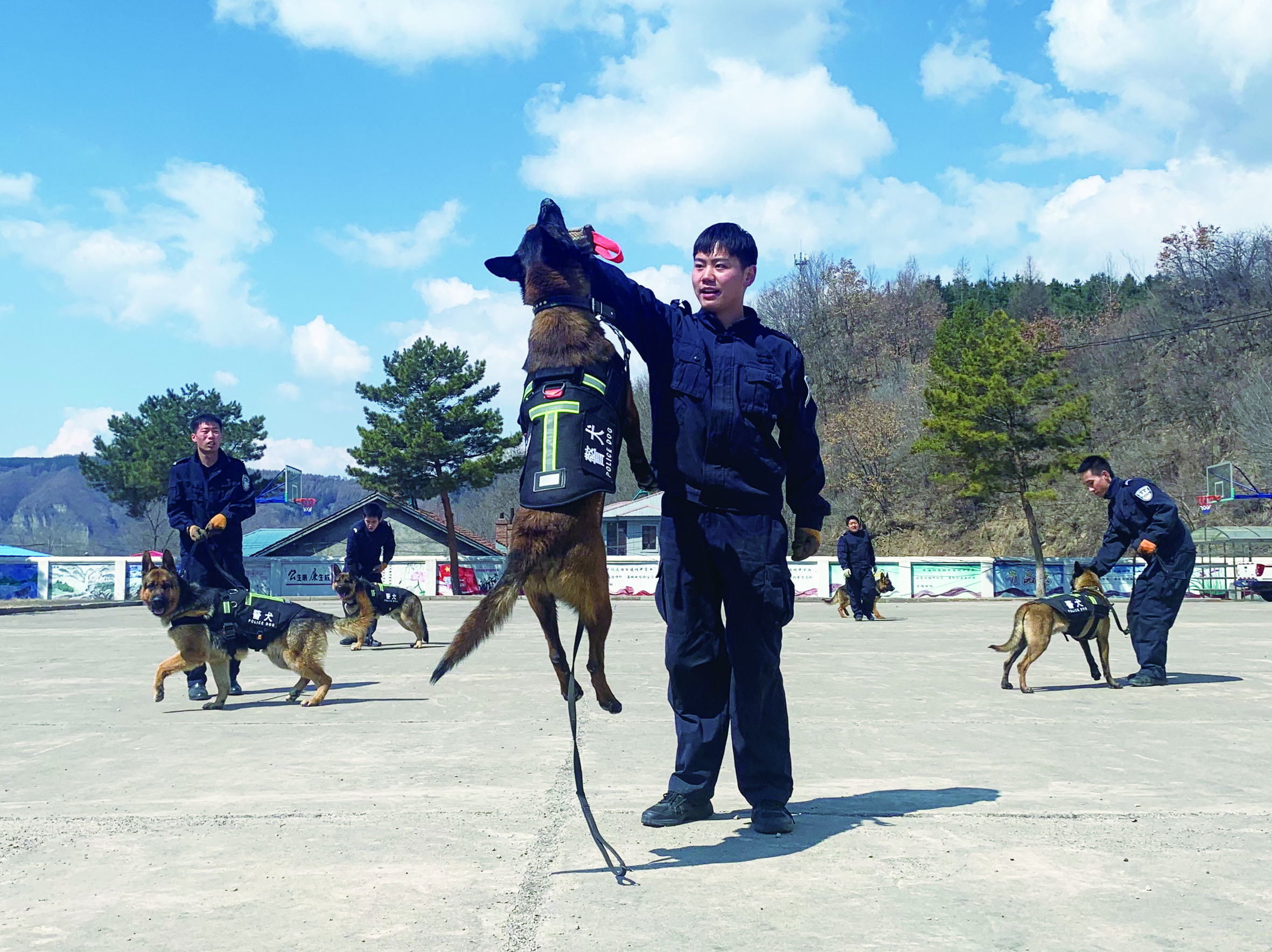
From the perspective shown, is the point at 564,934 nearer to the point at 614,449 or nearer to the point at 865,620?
the point at 614,449

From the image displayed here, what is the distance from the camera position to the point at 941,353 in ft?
207

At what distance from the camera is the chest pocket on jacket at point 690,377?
396 cm

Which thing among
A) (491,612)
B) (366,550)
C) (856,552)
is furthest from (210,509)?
(856,552)

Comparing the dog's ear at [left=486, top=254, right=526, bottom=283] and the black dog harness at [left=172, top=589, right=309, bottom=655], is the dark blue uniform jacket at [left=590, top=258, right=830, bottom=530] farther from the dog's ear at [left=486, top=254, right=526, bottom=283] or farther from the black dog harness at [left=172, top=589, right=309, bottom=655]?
the black dog harness at [left=172, top=589, right=309, bottom=655]

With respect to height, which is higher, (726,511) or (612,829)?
(726,511)

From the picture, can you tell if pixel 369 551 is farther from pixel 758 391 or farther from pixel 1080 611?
pixel 758 391

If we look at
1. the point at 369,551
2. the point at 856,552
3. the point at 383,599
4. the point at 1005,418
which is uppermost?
the point at 1005,418

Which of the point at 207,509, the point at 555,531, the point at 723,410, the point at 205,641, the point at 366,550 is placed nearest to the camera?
the point at 555,531

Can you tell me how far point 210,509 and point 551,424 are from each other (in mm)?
6207

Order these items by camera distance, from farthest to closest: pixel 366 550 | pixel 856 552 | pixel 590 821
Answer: pixel 856 552, pixel 366 550, pixel 590 821

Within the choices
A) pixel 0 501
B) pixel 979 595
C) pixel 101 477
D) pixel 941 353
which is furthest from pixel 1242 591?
pixel 0 501

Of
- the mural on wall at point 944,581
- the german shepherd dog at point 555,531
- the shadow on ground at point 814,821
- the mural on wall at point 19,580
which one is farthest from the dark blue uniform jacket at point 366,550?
the mural on wall at point 19,580

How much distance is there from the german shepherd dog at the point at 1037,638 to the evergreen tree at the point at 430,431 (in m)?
34.4

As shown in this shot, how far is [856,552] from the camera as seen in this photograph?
22.1m
